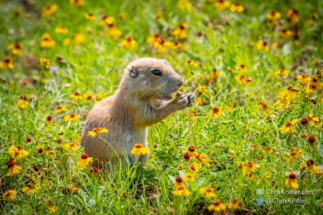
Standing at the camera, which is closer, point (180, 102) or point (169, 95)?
point (180, 102)

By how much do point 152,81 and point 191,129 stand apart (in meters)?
0.74

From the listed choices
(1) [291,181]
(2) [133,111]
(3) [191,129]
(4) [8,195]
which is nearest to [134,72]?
(2) [133,111]

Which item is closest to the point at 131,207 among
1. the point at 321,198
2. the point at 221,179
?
the point at 221,179

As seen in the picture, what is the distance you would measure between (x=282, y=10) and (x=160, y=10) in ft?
8.11

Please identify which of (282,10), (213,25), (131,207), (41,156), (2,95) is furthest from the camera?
(282,10)

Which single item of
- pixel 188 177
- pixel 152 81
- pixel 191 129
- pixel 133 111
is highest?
pixel 152 81

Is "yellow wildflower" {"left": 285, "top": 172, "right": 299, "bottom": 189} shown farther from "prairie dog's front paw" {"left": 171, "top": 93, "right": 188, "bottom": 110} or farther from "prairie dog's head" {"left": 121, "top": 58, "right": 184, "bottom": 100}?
"prairie dog's head" {"left": 121, "top": 58, "right": 184, "bottom": 100}

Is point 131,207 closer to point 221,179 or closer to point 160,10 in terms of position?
point 221,179

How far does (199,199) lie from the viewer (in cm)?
325

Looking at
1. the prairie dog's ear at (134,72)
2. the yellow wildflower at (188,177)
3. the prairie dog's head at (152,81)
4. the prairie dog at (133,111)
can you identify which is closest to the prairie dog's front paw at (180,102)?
the prairie dog at (133,111)

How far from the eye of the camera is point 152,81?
3.66 metres

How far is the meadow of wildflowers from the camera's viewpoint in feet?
10.1

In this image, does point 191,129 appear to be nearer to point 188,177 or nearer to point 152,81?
point 152,81

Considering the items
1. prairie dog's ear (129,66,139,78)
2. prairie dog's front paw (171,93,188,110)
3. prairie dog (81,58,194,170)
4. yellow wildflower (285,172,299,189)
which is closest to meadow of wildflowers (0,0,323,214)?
yellow wildflower (285,172,299,189)
